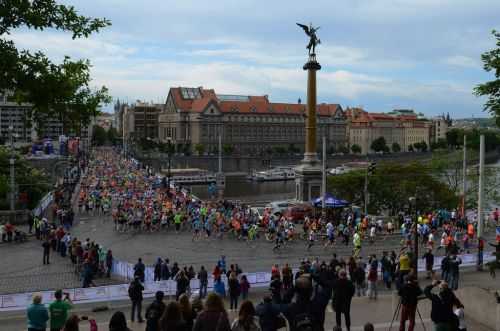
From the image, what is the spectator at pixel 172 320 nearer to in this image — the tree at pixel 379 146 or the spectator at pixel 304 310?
the spectator at pixel 304 310

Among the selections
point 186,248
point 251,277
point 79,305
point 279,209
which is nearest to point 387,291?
point 251,277

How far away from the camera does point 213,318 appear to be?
7375mm

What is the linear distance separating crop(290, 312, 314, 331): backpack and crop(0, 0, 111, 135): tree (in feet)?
16.5

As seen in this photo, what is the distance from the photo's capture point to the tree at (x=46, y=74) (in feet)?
31.5

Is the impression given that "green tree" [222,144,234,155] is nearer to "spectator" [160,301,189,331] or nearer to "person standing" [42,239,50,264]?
"person standing" [42,239,50,264]

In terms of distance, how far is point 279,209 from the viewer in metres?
38.7

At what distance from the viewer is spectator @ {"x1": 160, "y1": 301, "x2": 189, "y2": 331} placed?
777cm

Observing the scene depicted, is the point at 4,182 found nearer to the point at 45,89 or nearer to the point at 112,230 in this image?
the point at 45,89

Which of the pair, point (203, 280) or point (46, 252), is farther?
point (46, 252)

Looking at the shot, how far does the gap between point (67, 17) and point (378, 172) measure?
126 feet

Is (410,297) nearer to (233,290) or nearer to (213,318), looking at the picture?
(213,318)

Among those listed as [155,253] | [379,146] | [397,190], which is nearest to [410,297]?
[155,253]

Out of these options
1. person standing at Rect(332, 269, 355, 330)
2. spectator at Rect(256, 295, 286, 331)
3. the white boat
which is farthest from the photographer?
the white boat

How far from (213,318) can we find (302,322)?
1494 mm
